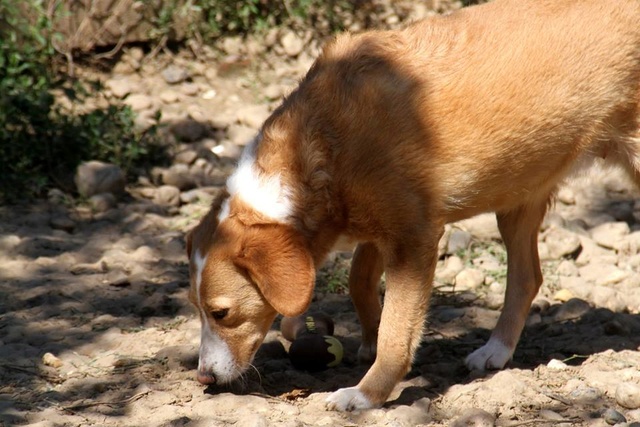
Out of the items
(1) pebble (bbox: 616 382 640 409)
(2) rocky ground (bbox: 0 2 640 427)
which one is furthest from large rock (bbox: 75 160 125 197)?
(1) pebble (bbox: 616 382 640 409)

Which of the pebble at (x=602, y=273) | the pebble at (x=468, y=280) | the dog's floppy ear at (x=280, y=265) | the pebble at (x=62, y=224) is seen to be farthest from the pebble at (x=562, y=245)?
the pebble at (x=62, y=224)

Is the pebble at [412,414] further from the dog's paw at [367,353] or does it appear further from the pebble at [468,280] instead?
the pebble at [468,280]

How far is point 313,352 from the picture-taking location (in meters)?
5.36

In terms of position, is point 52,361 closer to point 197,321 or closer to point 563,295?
point 197,321

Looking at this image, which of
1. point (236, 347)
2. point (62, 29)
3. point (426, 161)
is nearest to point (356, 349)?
point (236, 347)

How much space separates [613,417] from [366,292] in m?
1.59

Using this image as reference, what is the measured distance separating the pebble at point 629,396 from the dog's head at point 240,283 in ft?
5.22

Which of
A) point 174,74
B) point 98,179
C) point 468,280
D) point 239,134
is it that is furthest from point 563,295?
point 174,74

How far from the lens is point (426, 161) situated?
4953 mm

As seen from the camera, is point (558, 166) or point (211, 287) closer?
point (211, 287)

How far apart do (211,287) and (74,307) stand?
1.45 meters

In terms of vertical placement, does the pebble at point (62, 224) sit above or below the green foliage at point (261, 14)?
below

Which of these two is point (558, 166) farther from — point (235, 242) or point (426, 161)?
point (235, 242)

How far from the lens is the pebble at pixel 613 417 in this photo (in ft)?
15.3
